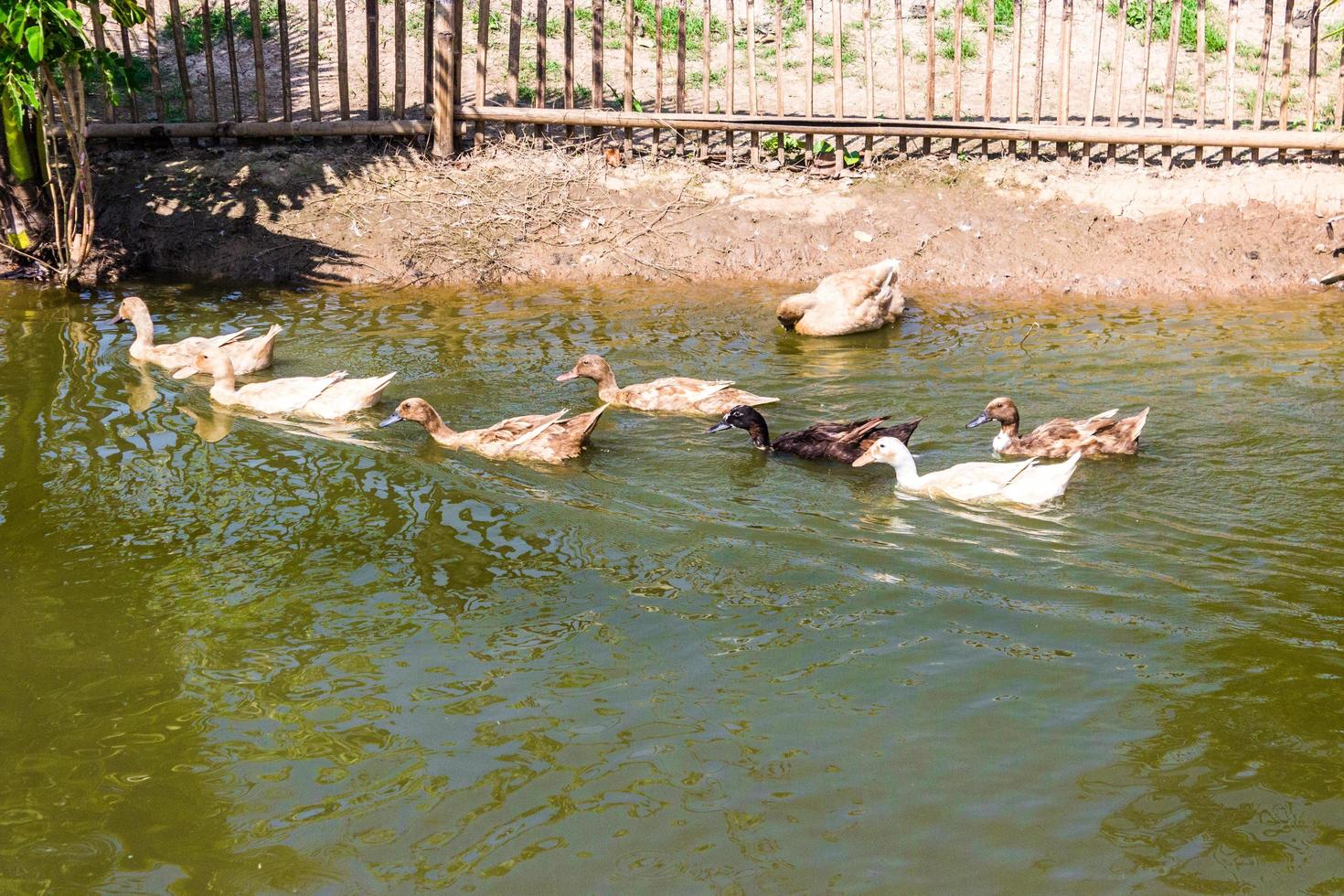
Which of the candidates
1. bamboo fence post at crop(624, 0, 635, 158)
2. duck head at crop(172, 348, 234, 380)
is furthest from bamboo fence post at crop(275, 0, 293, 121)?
duck head at crop(172, 348, 234, 380)

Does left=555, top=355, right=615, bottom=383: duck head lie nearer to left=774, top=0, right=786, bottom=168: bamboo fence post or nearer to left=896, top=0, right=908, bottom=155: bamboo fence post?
left=774, top=0, right=786, bottom=168: bamboo fence post

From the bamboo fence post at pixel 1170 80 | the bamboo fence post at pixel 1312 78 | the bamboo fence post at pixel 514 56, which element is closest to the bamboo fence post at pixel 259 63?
the bamboo fence post at pixel 514 56

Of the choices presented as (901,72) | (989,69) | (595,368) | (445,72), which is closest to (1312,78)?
(989,69)

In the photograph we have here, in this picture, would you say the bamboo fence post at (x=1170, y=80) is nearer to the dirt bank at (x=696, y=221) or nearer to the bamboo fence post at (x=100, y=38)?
the dirt bank at (x=696, y=221)

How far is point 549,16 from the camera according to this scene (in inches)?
698

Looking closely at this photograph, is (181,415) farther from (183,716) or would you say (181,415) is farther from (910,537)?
(910,537)

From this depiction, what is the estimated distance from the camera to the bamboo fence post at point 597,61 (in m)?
14.5

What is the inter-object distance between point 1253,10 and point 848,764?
16629mm

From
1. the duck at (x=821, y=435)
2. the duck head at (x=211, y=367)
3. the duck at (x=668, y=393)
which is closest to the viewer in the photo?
the duck at (x=821, y=435)

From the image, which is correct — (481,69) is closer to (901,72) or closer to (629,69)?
(629,69)

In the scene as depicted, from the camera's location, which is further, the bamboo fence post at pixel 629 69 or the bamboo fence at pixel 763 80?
the bamboo fence post at pixel 629 69

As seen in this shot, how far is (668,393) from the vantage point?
31.5ft

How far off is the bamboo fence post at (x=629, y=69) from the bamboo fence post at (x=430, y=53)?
7.20 ft

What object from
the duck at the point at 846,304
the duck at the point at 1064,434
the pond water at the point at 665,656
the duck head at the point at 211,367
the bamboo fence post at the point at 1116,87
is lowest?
the pond water at the point at 665,656
